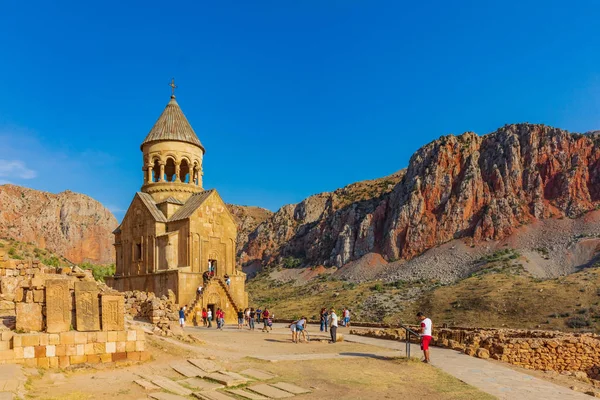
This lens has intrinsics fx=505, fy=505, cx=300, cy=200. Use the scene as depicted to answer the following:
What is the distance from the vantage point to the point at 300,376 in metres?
10.9

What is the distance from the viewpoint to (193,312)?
25891mm

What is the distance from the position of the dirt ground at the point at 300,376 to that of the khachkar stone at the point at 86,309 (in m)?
1.02

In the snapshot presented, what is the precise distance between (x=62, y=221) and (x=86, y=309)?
91440mm

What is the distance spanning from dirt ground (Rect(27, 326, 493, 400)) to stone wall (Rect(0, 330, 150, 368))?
39 centimetres

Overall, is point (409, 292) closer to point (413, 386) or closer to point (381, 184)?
point (413, 386)

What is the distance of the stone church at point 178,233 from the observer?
2736 cm

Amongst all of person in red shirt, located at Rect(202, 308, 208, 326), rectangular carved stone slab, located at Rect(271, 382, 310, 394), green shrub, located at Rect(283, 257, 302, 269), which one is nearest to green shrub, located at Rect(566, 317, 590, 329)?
person in red shirt, located at Rect(202, 308, 208, 326)

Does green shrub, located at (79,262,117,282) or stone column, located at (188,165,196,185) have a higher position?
stone column, located at (188,165,196,185)

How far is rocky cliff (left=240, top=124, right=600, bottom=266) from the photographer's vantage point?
66.0m

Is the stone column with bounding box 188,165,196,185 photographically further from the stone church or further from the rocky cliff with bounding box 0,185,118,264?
the rocky cliff with bounding box 0,185,118,264

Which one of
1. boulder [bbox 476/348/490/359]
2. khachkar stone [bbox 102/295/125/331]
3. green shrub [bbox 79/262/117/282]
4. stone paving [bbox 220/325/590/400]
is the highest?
green shrub [bbox 79/262/117/282]

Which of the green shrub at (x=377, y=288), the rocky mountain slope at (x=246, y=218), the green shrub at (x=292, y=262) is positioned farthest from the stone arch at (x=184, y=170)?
the rocky mountain slope at (x=246, y=218)

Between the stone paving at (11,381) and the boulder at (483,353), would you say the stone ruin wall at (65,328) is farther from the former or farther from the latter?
the boulder at (483,353)

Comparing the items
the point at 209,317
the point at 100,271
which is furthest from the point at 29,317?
the point at 100,271
